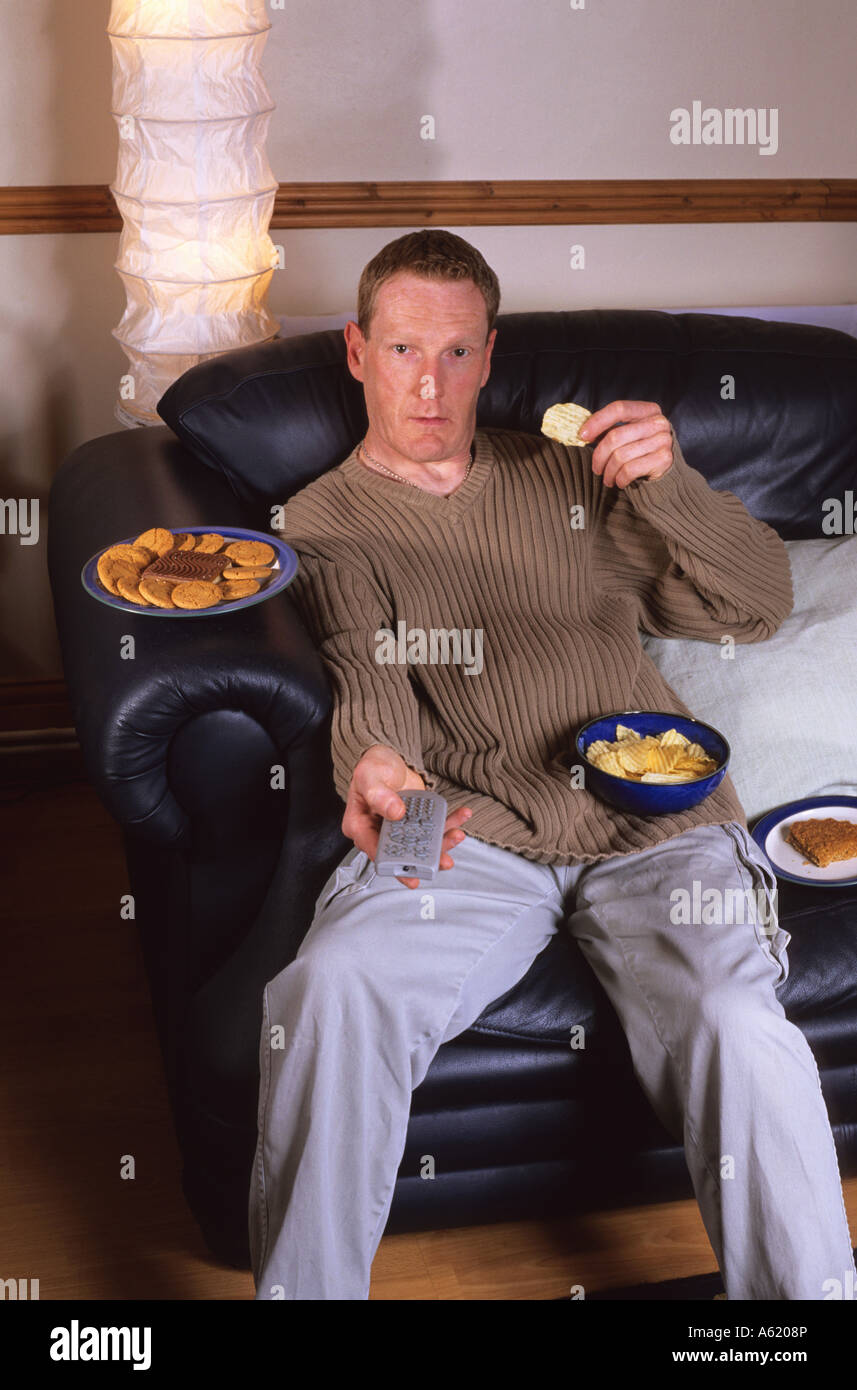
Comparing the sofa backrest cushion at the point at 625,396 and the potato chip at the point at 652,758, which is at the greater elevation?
the sofa backrest cushion at the point at 625,396

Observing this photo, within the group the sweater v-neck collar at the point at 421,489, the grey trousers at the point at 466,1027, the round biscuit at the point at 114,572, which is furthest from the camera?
the sweater v-neck collar at the point at 421,489

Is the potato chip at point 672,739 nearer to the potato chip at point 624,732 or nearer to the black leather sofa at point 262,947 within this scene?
the potato chip at point 624,732

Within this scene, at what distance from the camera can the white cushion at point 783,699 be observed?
1.83m

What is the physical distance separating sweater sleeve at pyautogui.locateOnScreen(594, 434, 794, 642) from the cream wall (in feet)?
3.56

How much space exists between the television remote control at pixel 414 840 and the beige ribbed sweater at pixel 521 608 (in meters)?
0.11

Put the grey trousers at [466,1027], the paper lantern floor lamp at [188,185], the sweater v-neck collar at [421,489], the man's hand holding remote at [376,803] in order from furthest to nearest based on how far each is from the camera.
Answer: the paper lantern floor lamp at [188,185] < the sweater v-neck collar at [421,489] < the man's hand holding remote at [376,803] < the grey trousers at [466,1027]

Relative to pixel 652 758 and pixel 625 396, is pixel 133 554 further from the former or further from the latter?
pixel 625 396

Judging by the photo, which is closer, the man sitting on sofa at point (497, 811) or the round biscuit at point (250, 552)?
the man sitting on sofa at point (497, 811)

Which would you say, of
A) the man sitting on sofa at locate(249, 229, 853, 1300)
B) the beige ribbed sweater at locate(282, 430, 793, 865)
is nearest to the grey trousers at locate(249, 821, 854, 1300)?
the man sitting on sofa at locate(249, 229, 853, 1300)

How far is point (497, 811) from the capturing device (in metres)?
1.62

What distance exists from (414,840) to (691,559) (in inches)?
23.6

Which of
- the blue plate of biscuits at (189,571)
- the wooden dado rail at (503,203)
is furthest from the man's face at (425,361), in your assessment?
the wooden dado rail at (503,203)

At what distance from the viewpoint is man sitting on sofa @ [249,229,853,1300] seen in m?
1.38
